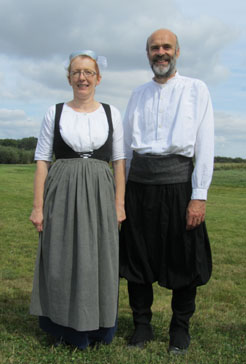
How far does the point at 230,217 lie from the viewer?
14305mm

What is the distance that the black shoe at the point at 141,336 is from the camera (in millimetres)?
3559

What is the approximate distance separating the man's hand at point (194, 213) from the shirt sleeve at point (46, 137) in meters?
1.19

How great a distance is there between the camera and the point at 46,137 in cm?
335

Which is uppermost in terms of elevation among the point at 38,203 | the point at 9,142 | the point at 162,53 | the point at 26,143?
the point at 9,142

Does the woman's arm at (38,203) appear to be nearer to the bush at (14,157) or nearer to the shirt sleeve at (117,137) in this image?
the shirt sleeve at (117,137)

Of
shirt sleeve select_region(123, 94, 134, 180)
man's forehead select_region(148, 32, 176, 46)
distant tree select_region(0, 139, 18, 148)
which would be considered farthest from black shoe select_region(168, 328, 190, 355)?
distant tree select_region(0, 139, 18, 148)

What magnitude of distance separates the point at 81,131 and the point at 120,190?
0.56 meters

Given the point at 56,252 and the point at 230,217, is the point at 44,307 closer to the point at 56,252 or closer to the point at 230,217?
the point at 56,252

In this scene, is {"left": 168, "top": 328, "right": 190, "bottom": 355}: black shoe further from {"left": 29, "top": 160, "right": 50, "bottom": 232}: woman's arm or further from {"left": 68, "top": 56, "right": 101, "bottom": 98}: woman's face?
{"left": 68, "top": 56, "right": 101, "bottom": 98}: woman's face

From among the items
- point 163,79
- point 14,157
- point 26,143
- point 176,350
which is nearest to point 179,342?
point 176,350

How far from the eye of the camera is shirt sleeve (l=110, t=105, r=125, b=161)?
3398mm

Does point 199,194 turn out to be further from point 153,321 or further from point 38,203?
point 153,321

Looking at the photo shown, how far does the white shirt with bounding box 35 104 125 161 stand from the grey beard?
441 mm

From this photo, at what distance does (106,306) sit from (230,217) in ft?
38.2
